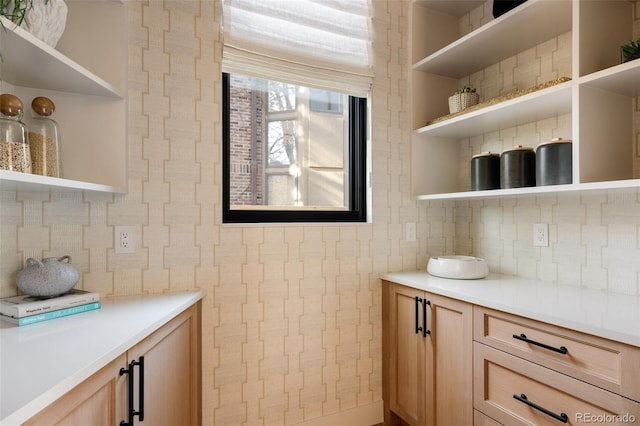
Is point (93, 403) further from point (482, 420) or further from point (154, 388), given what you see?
point (482, 420)

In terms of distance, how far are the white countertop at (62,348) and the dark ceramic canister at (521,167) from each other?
1525 mm

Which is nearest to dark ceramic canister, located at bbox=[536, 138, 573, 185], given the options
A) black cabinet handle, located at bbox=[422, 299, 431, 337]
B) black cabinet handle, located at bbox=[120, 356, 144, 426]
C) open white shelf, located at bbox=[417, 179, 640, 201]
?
open white shelf, located at bbox=[417, 179, 640, 201]

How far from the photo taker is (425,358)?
5.55ft

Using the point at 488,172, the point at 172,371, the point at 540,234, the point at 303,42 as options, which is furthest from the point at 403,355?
the point at 303,42

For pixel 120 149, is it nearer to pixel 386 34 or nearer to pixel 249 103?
pixel 249 103

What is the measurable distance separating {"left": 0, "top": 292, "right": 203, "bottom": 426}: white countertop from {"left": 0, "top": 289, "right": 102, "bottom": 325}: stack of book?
0.03 m

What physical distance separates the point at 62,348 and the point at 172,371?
1.65 ft

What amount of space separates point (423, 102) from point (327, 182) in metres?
0.78

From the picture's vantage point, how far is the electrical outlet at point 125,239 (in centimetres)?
150

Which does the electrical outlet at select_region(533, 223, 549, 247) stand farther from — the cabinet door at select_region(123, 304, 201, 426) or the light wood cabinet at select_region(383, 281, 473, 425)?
the cabinet door at select_region(123, 304, 201, 426)

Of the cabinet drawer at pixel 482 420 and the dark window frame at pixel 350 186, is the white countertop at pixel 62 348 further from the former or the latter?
the cabinet drawer at pixel 482 420

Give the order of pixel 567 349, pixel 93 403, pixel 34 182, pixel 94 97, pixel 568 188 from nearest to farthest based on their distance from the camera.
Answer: pixel 93 403
pixel 34 182
pixel 567 349
pixel 568 188
pixel 94 97

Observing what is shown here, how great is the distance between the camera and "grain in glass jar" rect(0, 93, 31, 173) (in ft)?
3.41

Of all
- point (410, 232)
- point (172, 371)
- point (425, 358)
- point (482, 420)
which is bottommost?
point (482, 420)
